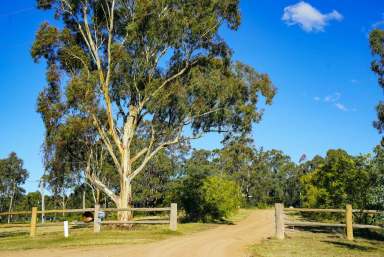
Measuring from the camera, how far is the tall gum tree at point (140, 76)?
24.2 metres

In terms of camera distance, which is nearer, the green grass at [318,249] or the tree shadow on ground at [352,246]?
the green grass at [318,249]

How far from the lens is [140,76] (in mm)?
24625

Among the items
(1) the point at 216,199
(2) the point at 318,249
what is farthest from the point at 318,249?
(1) the point at 216,199

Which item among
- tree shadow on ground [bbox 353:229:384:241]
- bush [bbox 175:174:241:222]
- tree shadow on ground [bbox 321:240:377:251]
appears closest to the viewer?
tree shadow on ground [bbox 321:240:377:251]

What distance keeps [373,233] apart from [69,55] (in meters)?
18.8

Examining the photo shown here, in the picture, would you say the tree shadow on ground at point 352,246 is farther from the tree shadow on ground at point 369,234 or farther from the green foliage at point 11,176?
the green foliage at point 11,176

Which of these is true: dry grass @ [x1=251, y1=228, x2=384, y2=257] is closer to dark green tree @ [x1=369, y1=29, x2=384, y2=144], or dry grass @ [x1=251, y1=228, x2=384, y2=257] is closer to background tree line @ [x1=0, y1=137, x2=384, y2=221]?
background tree line @ [x1=0, y1=137, x2=384, y2=221]

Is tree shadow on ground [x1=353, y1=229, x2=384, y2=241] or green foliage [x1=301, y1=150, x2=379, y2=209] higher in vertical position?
green foliage [x1=301, y1=150, x2=379, y2=209]

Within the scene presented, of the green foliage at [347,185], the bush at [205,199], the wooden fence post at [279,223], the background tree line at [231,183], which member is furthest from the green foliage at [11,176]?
the wooden fence post at [279,223]

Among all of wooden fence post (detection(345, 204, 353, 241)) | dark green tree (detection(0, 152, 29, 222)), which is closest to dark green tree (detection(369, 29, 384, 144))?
wooden fence post (detection(345, 204, 353, 241))

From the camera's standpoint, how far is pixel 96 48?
2558 cm

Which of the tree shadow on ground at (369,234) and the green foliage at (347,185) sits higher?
the green foliage at (347,185)

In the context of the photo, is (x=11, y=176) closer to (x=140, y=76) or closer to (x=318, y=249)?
(x=140, y=76)

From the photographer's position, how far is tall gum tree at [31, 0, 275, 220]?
24172 millimetres
